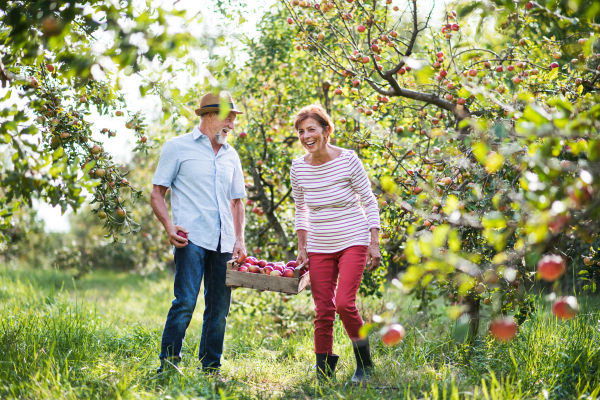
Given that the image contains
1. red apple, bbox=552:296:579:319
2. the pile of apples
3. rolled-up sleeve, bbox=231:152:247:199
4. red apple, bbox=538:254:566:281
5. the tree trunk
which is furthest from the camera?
the tree trunk

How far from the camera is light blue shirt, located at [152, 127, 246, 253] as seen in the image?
3.20 m

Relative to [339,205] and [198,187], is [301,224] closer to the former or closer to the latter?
[339,205]

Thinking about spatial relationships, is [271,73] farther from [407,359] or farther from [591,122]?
[591,122]

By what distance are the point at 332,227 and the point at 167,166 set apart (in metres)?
1.17

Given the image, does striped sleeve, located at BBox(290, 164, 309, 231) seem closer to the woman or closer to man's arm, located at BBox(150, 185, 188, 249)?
the woman

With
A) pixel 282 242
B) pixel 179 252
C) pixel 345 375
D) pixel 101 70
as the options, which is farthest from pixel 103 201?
pixel 282 242

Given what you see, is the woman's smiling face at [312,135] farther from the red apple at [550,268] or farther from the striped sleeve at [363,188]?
the red apple at [550,268]

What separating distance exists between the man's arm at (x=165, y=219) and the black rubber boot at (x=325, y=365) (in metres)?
1.20

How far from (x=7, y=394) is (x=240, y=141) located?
128 inches

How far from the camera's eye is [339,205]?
3.23m

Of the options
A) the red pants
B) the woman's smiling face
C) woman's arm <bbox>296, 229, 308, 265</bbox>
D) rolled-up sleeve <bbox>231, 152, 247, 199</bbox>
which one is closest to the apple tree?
the red pants

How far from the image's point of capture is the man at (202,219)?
310 cm

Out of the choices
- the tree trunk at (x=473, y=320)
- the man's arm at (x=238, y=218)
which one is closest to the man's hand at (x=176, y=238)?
the man's arm at (x=238, y=218)

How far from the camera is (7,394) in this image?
108 inches
